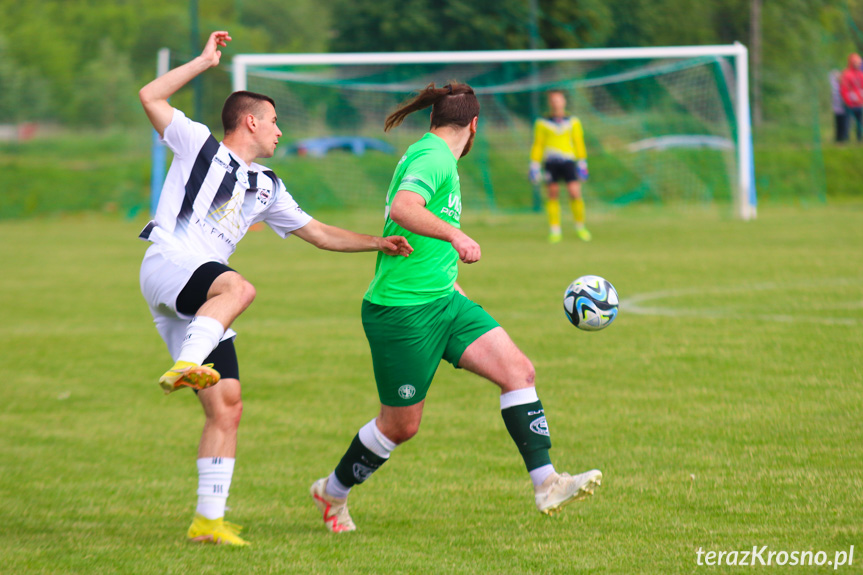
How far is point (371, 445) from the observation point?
4504 mm

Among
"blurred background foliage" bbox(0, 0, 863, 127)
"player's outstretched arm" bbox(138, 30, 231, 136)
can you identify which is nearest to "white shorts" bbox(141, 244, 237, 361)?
"player's outstretched arm" bbox(138, 30, 231, 136)

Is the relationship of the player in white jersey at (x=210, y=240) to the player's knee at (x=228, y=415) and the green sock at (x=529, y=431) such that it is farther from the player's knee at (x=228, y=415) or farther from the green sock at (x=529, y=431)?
the green sock at (x=529, y=431)

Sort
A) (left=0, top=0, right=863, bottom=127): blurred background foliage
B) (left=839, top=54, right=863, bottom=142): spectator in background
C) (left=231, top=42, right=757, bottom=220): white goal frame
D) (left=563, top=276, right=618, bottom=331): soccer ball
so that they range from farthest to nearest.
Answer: (left=0, top=0, right=863, bottom=127): blurred background foliage
(left=839, top=54, right=863, bottom=142): spectator in background
(left=231, top=42, right=757, bottom=220): white goal frame
(left=563, top=276, right=618, bottom=331): soccer ball

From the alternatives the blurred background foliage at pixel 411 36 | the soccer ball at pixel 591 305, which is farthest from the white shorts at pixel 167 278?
the blurred background foliage at pixel 411 36

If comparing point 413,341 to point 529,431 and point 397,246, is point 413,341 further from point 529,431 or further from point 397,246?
point 529,431

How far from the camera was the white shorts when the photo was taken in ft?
14.1

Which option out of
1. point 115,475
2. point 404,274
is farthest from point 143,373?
point 404,274

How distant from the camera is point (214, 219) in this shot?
4.46 m

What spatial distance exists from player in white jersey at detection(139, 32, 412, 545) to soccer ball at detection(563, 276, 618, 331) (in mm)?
1138

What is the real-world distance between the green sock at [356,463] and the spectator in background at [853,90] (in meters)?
23.7

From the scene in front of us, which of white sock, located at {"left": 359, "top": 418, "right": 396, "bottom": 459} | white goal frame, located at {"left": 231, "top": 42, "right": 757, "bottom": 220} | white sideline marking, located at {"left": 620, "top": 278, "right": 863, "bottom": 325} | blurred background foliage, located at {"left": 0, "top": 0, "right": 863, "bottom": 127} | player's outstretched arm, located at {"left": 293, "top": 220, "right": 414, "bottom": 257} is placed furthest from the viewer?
blurred background foliage, located at {"left": 0, "top": 0, "right": 863, "bottom": 127}

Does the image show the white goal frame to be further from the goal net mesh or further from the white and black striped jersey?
the white and black striped jersey

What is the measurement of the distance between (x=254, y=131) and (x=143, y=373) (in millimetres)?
4248

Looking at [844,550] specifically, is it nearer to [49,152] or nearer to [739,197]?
[739,197]
